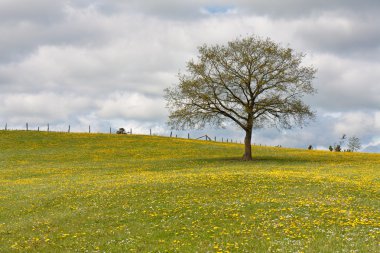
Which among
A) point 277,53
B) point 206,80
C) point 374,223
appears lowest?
point 374,223

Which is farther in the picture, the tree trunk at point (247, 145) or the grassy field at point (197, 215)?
the tree trunk at point (247, 145)

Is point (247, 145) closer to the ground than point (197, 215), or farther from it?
farther from it

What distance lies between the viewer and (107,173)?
46.0m

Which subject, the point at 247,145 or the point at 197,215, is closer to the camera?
the point at 197,215

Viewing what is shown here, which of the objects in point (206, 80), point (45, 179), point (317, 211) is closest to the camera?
point (317, 211)

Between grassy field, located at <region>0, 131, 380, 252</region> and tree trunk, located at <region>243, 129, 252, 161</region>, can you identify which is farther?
tree trunk, located at <region>243, 129, 252, 161</region>

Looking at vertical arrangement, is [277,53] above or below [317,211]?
above

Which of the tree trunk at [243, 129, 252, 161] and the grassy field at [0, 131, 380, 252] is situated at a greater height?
the tree trunk at [243, 129, 252, 161]

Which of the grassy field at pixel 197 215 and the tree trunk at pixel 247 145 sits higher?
the tree trunk at pixel 247 145

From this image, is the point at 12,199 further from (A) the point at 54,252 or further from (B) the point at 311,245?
(B) the point at 311,245

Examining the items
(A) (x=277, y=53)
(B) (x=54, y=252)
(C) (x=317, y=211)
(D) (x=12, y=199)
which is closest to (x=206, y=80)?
(A) (x=277, y=53)

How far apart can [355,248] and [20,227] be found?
16371mm

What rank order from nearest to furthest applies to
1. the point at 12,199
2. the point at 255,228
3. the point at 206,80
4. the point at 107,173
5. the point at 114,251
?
the point at 114,251 → the point at 255,228 → the point at 12,199 → the point at 107,173 → the point at 206,80

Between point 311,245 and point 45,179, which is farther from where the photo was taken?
point 45,179
